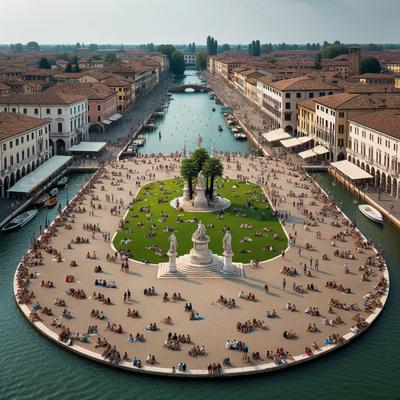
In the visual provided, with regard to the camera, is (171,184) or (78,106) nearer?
(171,184)

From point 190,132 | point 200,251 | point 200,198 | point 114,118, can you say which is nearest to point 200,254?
point 200,251

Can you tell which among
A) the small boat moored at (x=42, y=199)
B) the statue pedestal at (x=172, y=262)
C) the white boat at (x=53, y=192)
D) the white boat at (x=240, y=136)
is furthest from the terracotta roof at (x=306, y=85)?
the statue pedestal at (x=172, y=262)

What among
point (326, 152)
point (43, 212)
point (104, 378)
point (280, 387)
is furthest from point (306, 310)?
point (326, 152)

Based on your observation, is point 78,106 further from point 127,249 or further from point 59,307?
point 59,307

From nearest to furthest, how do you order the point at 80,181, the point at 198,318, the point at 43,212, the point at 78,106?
the point at 198,318 < the point at 43,212 < the point at 80,181 < the point at 78,106

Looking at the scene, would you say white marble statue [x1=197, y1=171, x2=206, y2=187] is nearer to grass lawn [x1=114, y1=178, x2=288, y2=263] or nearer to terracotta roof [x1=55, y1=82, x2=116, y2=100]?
grass lawn [x1=114, y1=178, x2=288, y2=263]

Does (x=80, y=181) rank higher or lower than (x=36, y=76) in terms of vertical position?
lower

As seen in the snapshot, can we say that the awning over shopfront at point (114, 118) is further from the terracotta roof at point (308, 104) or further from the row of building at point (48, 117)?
the terracotta roof at point (308, 104)

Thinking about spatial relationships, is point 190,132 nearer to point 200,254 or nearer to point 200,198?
point 200,198
